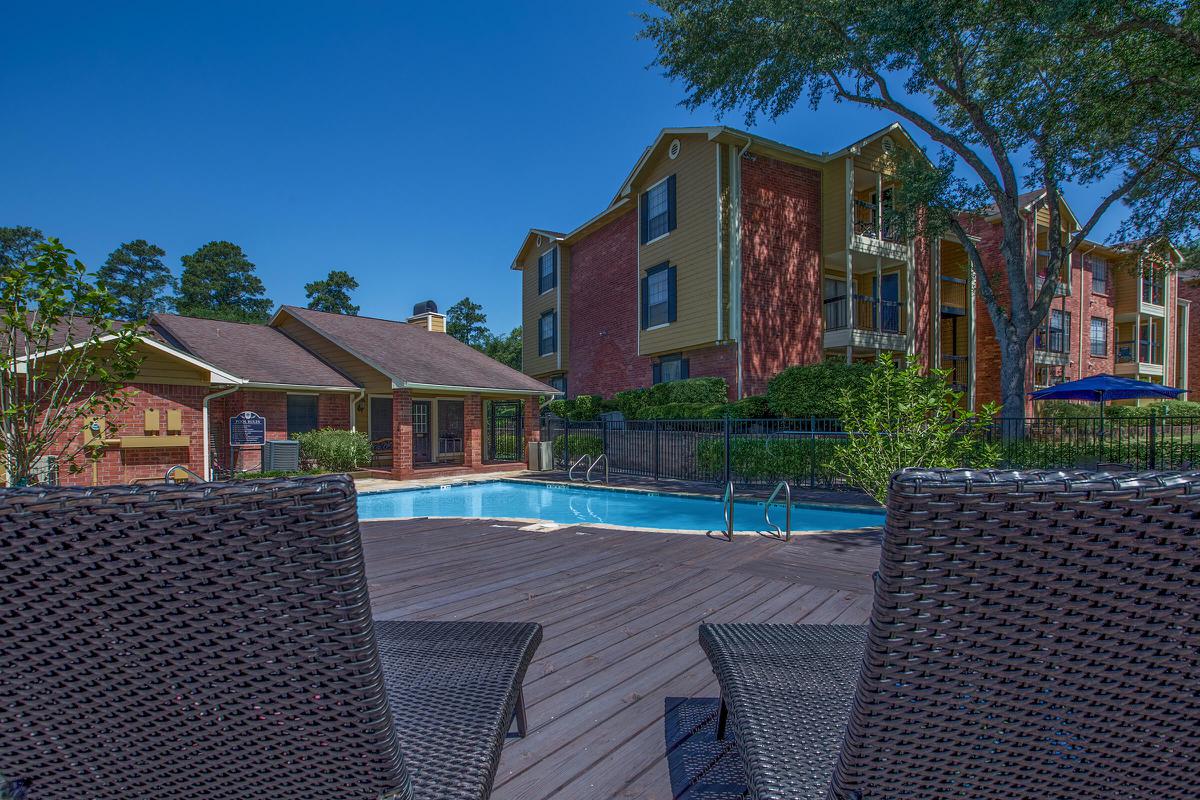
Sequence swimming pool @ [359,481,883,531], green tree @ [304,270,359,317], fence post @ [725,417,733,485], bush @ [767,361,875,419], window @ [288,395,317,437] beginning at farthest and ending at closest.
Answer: green tree @ [304,270,359,317] → window @ [288,395,317,437] → bush @ [767,361,875,419] → fence post @ [725,417,733,485] → swimming pool @ [359,481,883,531]

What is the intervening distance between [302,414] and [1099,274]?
32264 millimetres

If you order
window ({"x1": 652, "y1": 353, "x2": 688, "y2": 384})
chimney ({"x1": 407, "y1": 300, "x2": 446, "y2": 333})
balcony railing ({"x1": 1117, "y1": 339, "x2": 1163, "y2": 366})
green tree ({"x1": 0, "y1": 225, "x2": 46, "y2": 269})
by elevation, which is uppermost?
green tree ({"x1": 0, "y1": 225, "x2": 46, "y2": 269})

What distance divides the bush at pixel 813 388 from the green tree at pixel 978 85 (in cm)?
432

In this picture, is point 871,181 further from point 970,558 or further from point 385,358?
point 970,558

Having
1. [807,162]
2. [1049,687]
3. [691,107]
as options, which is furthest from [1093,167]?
[1049,687]

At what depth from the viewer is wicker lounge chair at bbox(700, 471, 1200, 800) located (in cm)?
78

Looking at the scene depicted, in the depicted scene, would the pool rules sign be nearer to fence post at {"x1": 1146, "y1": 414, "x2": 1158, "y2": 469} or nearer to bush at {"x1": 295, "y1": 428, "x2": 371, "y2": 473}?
bush at {"x1": 295, "y1": 428, "x2": 371, "y2": 473}

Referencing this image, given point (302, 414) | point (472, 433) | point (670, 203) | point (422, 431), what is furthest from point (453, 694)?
point (670, 203)

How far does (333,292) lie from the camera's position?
4922 centimetres

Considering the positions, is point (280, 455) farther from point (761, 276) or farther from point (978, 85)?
point (978, 85)

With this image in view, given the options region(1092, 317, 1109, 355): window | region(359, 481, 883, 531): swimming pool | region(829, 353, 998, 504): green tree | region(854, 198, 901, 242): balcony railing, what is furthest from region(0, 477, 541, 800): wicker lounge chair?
region(1092, 317, 1109, 355): window

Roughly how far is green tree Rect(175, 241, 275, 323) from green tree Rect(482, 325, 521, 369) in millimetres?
21302

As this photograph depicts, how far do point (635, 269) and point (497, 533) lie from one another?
13.8 metres

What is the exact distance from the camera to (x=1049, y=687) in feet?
2.80
